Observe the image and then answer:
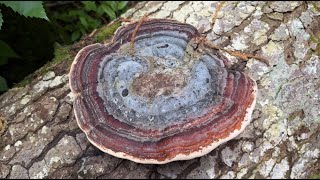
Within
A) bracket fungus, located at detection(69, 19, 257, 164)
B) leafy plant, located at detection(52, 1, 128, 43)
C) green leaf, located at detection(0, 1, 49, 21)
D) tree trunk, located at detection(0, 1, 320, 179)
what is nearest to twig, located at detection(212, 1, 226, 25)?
tree trunk, located at detection(0, 1, 320, 179)

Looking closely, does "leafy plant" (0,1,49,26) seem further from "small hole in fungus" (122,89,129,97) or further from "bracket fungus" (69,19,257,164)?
"small hole in fungus" (122,89,129,97)

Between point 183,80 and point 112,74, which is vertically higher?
point 112,74

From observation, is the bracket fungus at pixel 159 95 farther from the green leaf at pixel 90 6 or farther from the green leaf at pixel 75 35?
the green leaf at pixel 90 6

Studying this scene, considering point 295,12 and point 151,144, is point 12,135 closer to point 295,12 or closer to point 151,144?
point 151,144

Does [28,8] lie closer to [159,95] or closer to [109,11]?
[159,95]

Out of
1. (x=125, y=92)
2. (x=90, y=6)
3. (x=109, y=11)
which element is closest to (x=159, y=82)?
(x=125, y=92)

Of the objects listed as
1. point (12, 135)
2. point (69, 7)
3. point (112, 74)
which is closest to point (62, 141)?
point (12, 135)

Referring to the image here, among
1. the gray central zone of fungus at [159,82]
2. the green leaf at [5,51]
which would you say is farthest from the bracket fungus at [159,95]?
the green leaf at [5,51]
